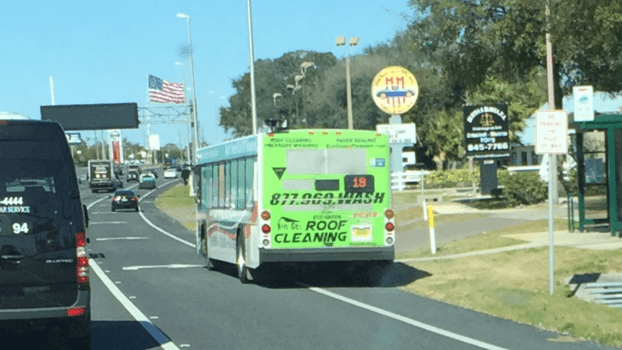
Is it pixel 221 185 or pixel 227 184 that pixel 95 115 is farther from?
pixel 227 184

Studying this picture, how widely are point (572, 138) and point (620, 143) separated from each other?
652 inches

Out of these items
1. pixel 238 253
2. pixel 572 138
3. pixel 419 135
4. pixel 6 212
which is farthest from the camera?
pixel 419 135

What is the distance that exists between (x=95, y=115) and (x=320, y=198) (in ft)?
245

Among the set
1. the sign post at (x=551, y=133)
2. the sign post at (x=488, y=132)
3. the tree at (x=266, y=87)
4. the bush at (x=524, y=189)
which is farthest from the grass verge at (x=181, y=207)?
the tree at (x=266, y=87)

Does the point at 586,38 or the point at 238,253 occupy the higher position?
the point at 586,38

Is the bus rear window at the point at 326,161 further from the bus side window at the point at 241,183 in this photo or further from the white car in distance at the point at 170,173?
the white car in distance at the point at 170,173

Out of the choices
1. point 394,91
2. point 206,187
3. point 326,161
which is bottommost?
point 206,187

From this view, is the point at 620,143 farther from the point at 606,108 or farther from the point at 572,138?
the point at 606,108

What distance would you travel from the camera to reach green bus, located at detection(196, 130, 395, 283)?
19.6 metres

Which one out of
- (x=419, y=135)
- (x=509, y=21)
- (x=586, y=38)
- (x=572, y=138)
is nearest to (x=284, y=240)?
(x=586, y=38)

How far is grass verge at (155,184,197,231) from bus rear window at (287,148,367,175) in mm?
28370

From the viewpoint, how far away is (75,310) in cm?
1123

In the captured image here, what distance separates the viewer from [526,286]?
18.9 metres

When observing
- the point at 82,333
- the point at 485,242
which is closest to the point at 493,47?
the point at 485,242
